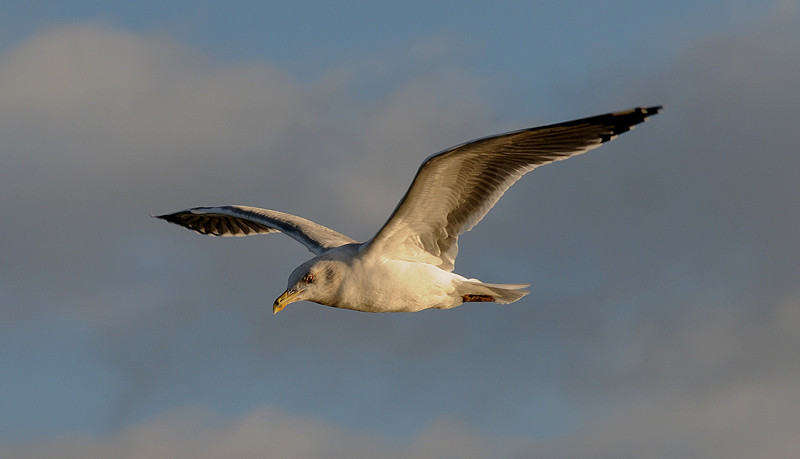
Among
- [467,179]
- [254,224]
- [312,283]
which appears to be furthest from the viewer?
[254,224]

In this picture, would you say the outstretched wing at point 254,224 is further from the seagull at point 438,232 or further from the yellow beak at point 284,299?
the yellow beak at point 284,299

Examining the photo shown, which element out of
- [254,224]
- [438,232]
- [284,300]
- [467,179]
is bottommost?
[284,300]

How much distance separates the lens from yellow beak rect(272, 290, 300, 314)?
1739 cm

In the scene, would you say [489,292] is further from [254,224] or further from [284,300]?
[254,224]

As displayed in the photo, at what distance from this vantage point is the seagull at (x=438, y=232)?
15836 millimetres

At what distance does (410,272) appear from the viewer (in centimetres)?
1772

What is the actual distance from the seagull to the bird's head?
0.01 meters

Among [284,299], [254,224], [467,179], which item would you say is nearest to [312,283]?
[284,299]

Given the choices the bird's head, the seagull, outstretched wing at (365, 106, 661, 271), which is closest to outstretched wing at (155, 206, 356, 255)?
the seagull

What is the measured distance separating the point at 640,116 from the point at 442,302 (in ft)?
14.8

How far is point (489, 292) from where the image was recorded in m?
18.8

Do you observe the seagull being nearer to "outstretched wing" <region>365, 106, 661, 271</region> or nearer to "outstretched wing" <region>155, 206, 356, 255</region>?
"outstretched wing" <region>365, 106, 661, 271</region>

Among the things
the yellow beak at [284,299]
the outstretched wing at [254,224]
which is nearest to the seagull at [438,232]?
the yellow beak at [284,299]

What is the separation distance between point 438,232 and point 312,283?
2.08m
